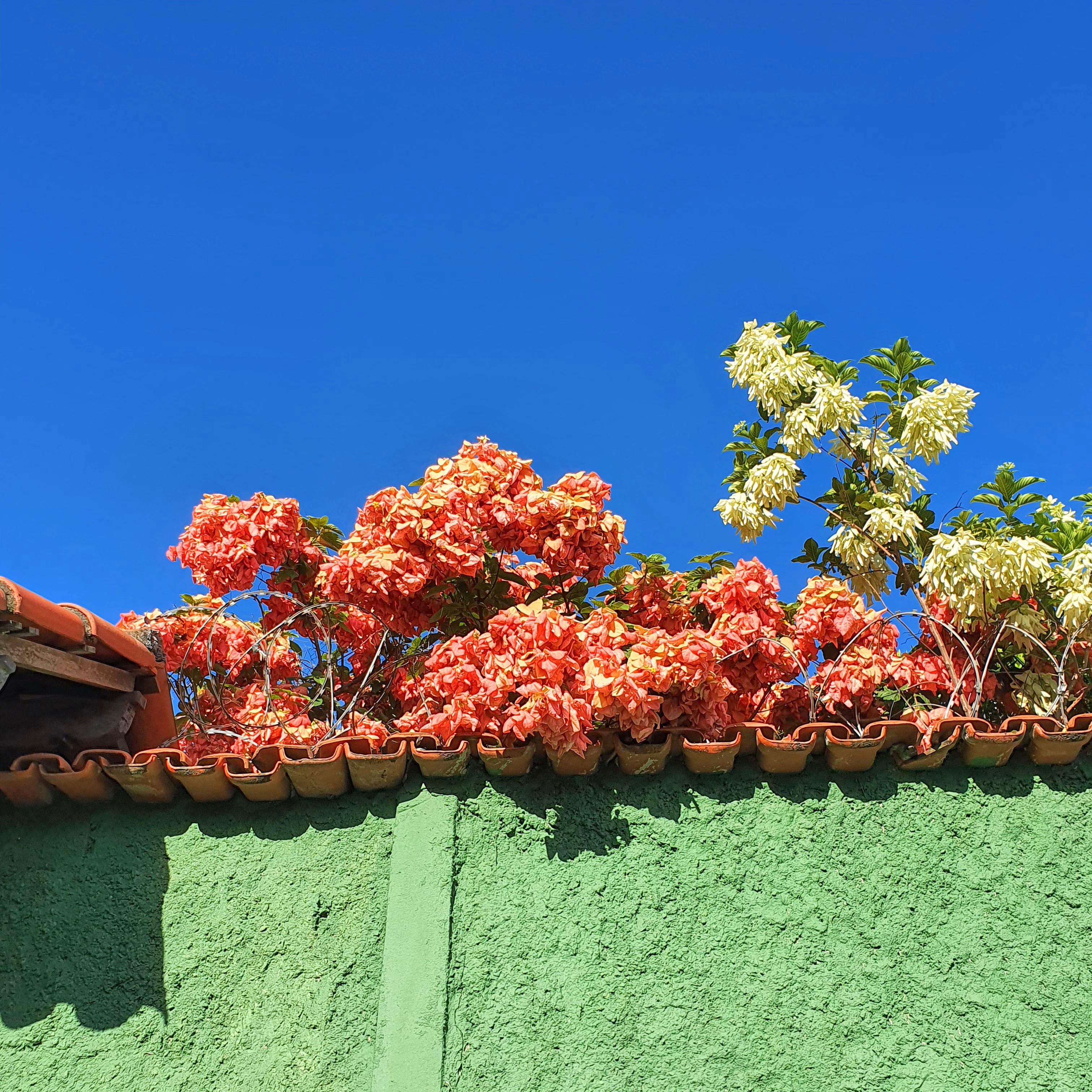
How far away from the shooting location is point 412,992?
10.3 feet

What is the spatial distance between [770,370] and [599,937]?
10.1 ft

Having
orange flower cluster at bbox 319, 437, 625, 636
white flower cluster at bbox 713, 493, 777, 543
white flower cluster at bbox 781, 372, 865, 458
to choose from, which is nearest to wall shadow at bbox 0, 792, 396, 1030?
orange flower cluster at bbox 319, 437, 625, 636

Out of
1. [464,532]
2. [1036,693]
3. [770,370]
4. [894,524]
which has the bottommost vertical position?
[1036,693]

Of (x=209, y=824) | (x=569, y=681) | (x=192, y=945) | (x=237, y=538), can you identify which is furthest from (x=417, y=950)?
(x=237, y=538)

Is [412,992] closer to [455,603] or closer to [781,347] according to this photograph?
[455,603]

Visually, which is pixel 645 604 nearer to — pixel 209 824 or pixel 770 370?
pixel 770 370

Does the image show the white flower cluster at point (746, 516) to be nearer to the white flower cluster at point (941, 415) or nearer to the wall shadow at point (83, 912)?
the white flower cluster at point (941, 415)

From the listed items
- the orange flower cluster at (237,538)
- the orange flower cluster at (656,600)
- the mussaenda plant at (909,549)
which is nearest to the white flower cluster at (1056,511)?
the mussaenda plant at (909,549)

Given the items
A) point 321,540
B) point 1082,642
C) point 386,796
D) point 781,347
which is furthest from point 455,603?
point 1082,642

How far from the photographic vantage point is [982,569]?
4211 mm

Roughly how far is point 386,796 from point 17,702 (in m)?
1.57

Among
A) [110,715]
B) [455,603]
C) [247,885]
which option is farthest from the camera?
[455,603]

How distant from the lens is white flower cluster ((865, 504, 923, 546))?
4.77 m

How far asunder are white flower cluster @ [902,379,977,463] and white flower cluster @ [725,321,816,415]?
0.56 m
